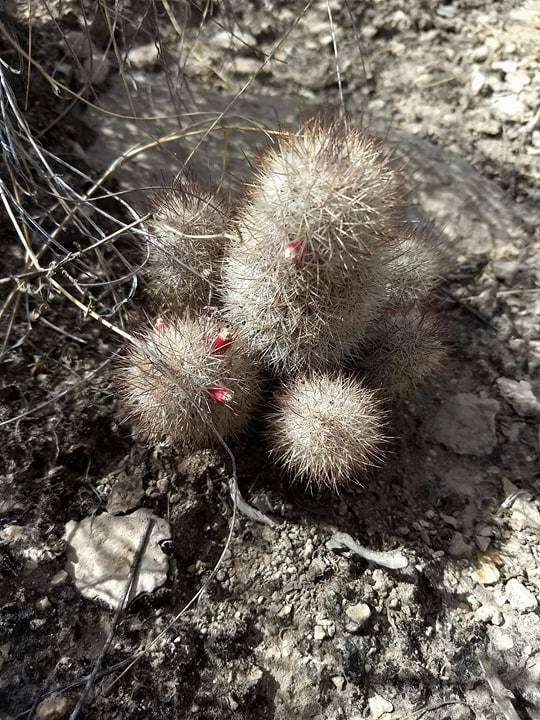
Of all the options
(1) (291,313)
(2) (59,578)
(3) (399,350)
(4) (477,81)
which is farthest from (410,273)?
(4) (477,81)

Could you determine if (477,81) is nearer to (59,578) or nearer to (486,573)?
(486,573)

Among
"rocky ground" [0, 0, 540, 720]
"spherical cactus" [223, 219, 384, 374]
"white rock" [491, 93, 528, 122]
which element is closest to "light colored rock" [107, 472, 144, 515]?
"rocky ground" [0, 0, 540, 720]

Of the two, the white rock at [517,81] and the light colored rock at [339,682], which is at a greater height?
the white rock at [517,81]

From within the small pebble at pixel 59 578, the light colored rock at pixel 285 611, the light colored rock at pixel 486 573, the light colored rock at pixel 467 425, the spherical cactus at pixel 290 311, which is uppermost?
the spherical cactus at pixel 290 311

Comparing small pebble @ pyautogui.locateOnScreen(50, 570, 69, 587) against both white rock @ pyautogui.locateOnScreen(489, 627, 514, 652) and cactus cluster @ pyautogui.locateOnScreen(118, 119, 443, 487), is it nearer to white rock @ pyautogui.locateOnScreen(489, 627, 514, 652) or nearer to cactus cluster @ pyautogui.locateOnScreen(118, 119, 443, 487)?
cactus cluster @ pyautogui.locateOnScreen(118, 119, 443, 487)

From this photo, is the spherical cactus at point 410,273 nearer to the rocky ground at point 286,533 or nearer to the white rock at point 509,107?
the rocky ground at point 286,533

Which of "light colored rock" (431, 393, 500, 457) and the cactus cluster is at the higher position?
the cactus cluster

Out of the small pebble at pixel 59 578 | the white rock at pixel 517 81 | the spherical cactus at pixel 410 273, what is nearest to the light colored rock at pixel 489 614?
the spherical cactus at pixel 410 273
